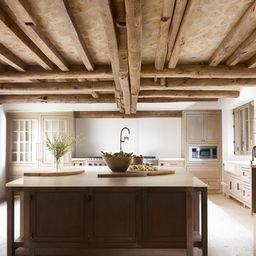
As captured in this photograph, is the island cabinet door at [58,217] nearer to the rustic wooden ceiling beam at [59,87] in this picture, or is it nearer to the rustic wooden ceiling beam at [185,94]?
the rustic wooden ceiling beam at [59,87]

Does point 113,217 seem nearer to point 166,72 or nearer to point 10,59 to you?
point 166,72

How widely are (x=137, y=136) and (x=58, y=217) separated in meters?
5.63

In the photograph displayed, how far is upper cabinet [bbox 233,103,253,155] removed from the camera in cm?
698

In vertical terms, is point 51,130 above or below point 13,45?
below

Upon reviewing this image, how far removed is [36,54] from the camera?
12.5 feet

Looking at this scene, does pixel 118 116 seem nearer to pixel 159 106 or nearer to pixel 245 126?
pixel 159 106

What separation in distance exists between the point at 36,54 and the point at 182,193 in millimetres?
2285

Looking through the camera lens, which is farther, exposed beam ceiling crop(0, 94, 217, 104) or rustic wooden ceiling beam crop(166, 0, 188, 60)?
exposed beam ceiling crop(0, 94, 217, 104)

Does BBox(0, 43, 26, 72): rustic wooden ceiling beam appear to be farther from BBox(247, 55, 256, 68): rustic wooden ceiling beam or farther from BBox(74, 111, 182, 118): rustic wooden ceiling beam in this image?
BBox(74, 111, 182, 118): rustic wooden ceiling beam

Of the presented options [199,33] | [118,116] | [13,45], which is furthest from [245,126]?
[13,45]

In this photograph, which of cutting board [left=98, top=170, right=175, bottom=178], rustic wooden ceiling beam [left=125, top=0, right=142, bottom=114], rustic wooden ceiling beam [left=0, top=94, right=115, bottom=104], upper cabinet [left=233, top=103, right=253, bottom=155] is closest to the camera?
rustic wooden ceiling beam [left=125, top=0, right=142, bottom=114]

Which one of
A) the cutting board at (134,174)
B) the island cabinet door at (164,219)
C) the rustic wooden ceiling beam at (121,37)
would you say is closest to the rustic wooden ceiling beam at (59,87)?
the rustic wooden ceiling beam at (121,37)

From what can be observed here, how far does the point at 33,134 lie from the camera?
27.6 feet

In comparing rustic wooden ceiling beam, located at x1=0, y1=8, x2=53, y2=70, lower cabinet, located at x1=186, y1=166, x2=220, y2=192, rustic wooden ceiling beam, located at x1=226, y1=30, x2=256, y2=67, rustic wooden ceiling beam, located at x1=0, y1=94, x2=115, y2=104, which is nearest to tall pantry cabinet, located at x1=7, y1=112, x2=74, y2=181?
rustic wooden ceiling beam, located at x1=0, y1=94, x2=115, y2=104
